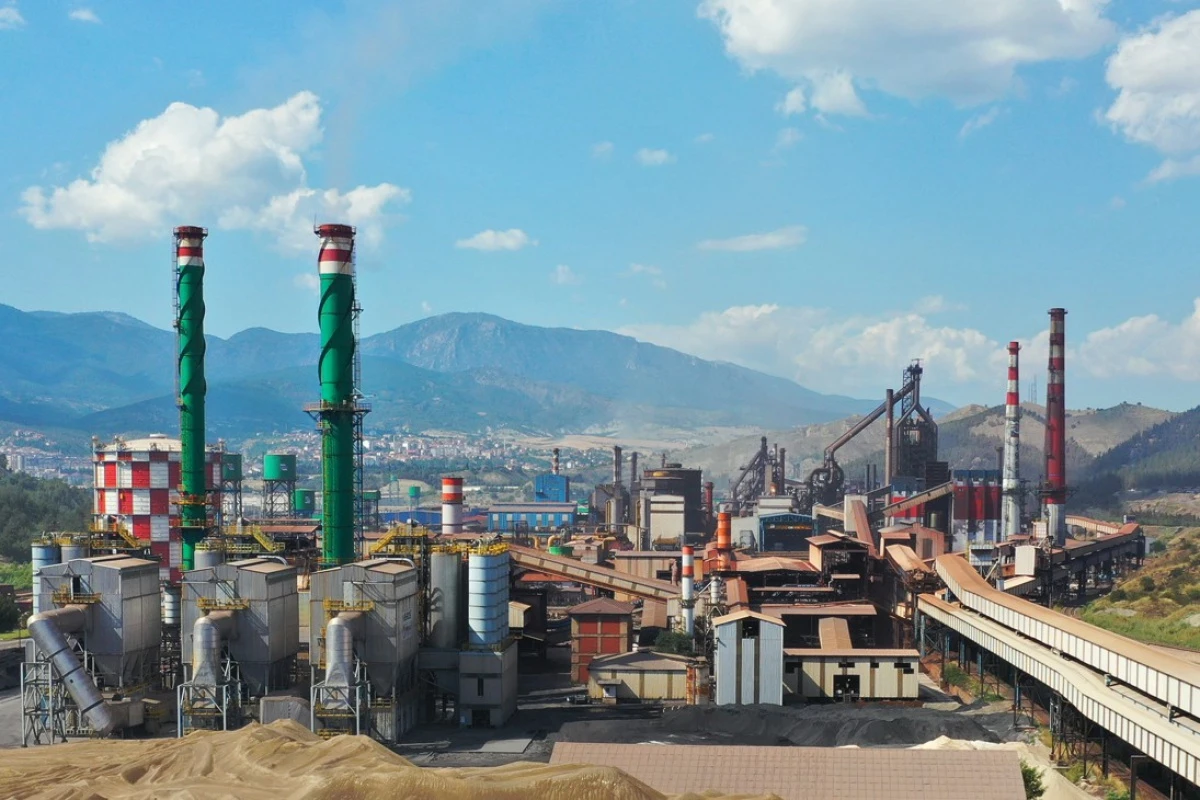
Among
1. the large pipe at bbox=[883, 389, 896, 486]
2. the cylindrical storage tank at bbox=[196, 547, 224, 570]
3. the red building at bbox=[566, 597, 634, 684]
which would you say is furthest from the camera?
the large pipe at bbox=[883, 389, 896, 486]

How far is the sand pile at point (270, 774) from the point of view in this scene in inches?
691

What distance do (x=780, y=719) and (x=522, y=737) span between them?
23.0ft

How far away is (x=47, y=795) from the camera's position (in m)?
20.0

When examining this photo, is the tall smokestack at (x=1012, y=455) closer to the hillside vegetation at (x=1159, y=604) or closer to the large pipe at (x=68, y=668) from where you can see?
the hillside vegetation at (x=1159, y=604)

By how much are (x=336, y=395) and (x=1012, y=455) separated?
4695cm

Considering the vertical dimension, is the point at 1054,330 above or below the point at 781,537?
above

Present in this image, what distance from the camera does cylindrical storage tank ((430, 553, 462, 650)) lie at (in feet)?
133

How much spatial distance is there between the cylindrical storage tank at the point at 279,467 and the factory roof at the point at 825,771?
54.2 metres

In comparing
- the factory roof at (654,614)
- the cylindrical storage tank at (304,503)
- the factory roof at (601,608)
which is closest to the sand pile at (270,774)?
the factory roof at (601,608)

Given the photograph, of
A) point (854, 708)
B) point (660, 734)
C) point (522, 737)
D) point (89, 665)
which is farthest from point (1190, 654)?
point (89, 665)

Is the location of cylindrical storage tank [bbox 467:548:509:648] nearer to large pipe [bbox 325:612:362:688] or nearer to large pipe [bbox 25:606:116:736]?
large pipe [bbox 325:612:362:688]

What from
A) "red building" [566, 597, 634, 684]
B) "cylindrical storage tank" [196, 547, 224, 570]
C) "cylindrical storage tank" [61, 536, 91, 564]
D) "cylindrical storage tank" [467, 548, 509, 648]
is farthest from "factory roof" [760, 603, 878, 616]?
"cylindrical storage tank" [61, 536, 91, 564]

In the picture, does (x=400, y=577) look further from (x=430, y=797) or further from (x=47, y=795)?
(x=430, y=797)

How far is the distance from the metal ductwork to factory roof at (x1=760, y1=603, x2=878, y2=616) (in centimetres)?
2108
